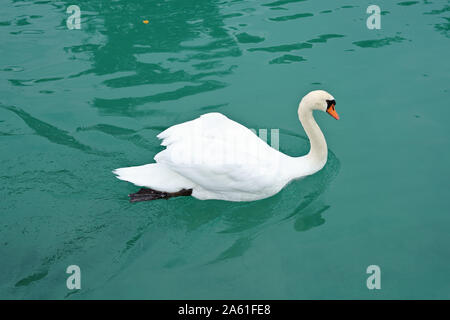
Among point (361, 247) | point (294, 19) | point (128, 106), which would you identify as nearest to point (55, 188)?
point (128, 106)

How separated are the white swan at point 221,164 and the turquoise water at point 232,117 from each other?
0.20 metres

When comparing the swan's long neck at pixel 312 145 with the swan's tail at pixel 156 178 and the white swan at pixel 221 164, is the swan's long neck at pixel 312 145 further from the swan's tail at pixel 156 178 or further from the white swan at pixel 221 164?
the swan's tail at pixel 156 178

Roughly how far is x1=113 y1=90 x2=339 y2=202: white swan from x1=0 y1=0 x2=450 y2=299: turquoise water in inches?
7.9

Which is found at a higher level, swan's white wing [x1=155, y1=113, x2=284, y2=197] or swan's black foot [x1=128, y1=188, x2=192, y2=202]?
swan's white wing [x1=155, y1=113, x2=284, y2=197]

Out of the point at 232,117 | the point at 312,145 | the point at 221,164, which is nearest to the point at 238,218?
the point at 221,164

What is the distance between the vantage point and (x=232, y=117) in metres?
6.21

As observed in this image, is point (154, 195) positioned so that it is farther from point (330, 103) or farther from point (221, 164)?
point (330, 103)

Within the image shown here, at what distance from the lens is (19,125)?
19.7 ft

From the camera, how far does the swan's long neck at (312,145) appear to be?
5.03 metres

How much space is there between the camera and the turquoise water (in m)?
4.28

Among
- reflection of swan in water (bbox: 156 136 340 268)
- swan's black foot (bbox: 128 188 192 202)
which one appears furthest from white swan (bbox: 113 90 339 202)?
reflection of swan in water (bbox: 156 136 340 268)

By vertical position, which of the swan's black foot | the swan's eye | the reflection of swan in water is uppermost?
the swan's eye

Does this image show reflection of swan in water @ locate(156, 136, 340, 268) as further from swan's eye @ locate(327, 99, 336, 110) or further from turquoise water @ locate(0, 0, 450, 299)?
swan's eye @ locate(327, 99, 336, 110)

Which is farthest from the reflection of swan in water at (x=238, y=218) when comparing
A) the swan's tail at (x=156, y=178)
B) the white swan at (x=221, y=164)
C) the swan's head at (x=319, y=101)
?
the swan's head at (x=319, y=101)
